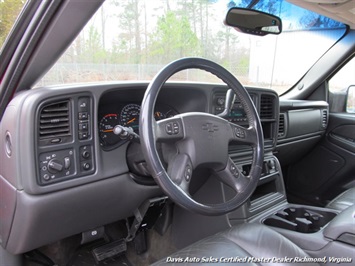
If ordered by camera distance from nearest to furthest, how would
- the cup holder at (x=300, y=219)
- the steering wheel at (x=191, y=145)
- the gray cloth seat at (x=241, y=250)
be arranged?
the steering wheel at (x=191, y=145)
the gray cloth seat at (x=241, y=250)
the cup holder at (x=300, y=219)

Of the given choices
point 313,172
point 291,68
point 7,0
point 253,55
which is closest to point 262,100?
point 253,55

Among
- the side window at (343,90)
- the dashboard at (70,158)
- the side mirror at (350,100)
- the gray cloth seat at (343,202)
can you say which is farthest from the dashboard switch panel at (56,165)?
the side mirror at (350,100)

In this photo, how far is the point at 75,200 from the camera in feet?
4.67

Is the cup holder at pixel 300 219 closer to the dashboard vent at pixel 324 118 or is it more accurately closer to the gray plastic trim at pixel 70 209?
the gray plastic trim at pixel 70 209

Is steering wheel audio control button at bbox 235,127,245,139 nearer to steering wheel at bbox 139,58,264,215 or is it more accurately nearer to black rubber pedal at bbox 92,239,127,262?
steering wheel at bbox 139,58,264,215

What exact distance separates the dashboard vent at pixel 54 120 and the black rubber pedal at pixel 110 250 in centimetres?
94

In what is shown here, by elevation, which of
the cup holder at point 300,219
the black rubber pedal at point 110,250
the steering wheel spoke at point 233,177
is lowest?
the black rubber pedal at point 110,250

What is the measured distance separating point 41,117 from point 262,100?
1444 mm

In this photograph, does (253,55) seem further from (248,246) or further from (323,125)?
(248,246)

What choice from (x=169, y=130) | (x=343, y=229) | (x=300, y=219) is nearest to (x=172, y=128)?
(x=169, y=130)

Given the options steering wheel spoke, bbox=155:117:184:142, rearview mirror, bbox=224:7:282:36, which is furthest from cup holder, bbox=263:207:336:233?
rearview mirror, bbox=224:7:282:36

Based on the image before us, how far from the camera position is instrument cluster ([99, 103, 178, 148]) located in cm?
152

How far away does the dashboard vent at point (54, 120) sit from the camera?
4.14 ft

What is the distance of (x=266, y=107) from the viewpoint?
2.22 metres
